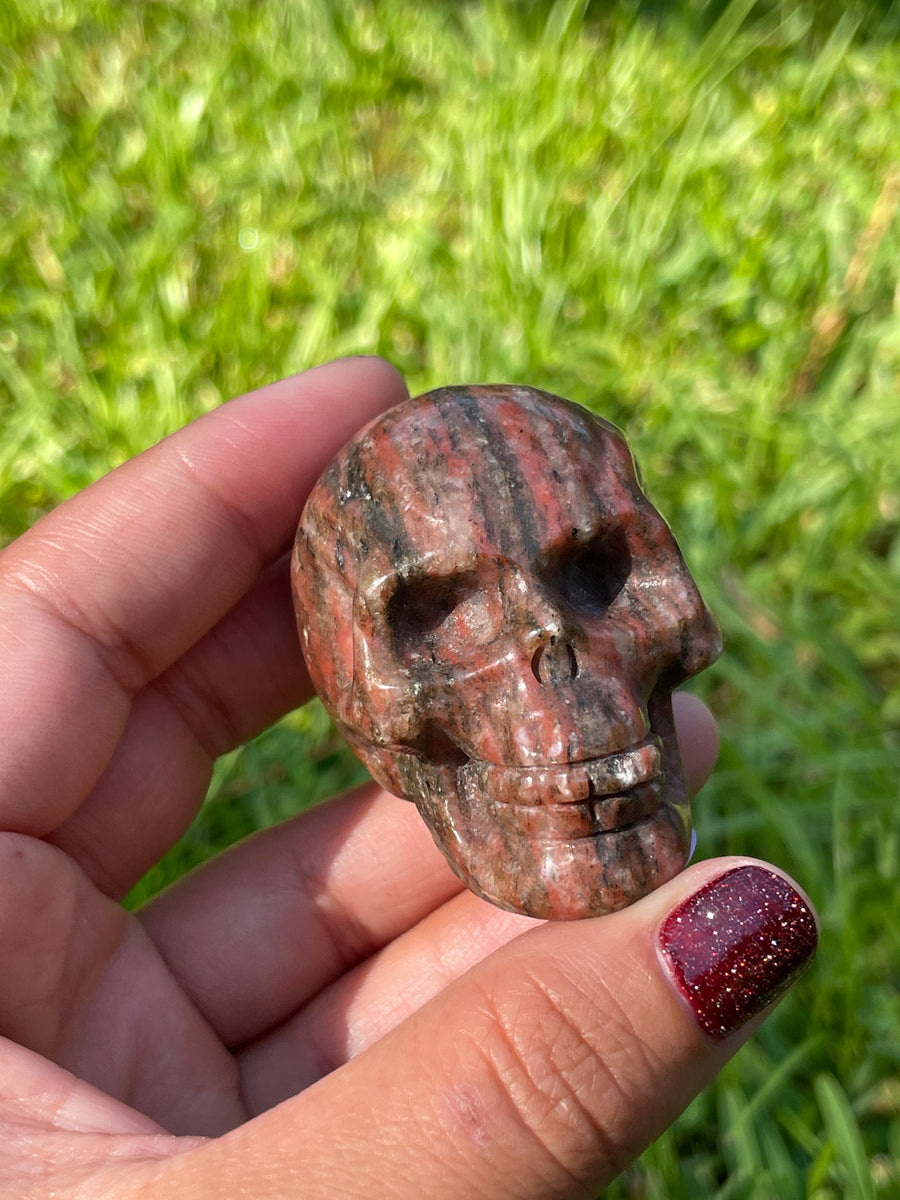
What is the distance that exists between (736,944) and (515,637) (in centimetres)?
58

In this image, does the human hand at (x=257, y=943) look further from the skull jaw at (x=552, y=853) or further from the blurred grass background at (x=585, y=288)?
the blurred grass background at (x=585, y=288)

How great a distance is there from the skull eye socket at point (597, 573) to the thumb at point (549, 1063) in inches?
21.0

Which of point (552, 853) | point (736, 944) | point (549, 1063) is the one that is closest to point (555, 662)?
point (552, 853)

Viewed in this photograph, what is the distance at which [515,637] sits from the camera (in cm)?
185

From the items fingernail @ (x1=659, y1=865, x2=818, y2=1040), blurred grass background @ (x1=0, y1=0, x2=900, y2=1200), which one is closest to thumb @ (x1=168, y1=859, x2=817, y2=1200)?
fingernail @ (x1=659, y1=865, x2=818, y2=1040)

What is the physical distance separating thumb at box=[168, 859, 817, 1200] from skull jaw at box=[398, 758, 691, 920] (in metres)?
0.14

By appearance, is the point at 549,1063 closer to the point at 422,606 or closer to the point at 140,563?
the point at 422,606

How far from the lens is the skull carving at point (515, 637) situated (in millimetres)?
1825

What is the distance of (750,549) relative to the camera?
10.6ft

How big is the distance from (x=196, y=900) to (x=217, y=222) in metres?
2.39

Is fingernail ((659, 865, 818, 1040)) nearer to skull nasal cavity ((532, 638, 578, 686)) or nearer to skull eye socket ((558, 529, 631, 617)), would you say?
skull nasal cavity ((532, 638, 578, 686))

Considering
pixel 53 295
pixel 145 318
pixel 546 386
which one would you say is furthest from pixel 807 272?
pixel 53 295

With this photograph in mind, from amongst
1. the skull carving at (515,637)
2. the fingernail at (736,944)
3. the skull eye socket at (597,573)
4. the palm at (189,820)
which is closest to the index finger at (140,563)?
the palm at (189,820)

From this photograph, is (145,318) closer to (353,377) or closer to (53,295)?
(53,295)
